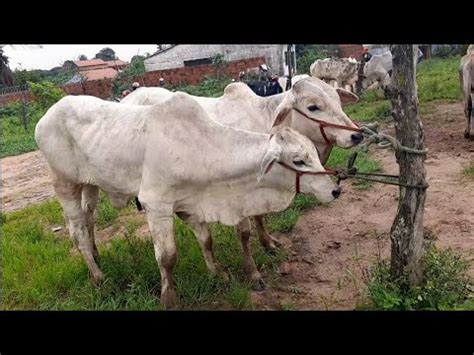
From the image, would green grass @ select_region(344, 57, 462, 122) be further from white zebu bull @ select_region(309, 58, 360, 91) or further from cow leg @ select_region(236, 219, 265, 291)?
cow leg @ select_region(236, 219, 265, 291)

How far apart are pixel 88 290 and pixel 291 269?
5.33 ft

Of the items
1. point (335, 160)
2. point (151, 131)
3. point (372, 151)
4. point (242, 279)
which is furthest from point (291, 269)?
point (372, 151)

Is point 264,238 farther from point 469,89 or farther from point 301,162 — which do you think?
point 469,89

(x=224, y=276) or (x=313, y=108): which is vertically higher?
(x=313, y=108)

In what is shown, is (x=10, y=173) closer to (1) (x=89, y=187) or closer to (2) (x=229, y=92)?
(1) (x=89, y=187)

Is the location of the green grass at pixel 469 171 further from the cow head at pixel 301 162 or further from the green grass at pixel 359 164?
A: the cow head at pixel 301 162

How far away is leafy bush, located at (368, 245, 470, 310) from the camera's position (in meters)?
2.72

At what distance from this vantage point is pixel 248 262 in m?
3.59

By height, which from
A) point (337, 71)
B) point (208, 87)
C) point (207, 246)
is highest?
point (337, 71)

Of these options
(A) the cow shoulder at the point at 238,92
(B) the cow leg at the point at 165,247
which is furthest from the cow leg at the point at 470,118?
(B) the cow leg at the point at 165,247

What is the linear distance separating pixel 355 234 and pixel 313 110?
1344 millimetres

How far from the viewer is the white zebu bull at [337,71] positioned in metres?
11.4

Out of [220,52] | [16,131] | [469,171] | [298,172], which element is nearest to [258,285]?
[298,172]

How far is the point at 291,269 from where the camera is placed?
3771mm
